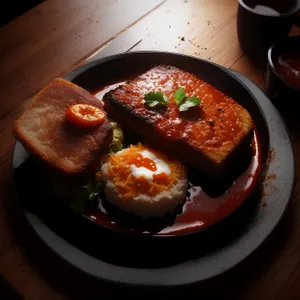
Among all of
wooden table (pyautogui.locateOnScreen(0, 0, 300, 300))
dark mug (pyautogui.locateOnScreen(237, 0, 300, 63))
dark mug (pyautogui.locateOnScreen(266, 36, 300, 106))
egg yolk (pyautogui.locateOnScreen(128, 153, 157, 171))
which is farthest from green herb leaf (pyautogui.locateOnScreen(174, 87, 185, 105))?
dark mug (pyautogui.locateOnScreen(237, 0, 300, 63))

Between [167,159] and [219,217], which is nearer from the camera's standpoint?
[219,217]

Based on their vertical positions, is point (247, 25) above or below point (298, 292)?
above

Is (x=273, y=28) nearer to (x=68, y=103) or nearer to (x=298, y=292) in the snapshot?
(x=68, y=103)

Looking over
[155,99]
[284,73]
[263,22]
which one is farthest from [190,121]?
[263,22]

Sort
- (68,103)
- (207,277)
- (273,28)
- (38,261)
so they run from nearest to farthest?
1. (207,277)
2. (38,261)
3. (68,103)
4. (273,28)

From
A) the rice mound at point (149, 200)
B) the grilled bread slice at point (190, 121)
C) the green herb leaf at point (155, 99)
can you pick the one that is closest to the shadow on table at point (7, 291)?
the rice mound at point (149, 200)

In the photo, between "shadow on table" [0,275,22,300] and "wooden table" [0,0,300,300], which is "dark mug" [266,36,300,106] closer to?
"wooden table" [0,0,300,300]

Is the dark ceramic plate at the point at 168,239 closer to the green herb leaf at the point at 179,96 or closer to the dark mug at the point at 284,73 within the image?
the dark mug at the point at 284,73

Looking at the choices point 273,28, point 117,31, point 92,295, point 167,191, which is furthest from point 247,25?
point 92,295
